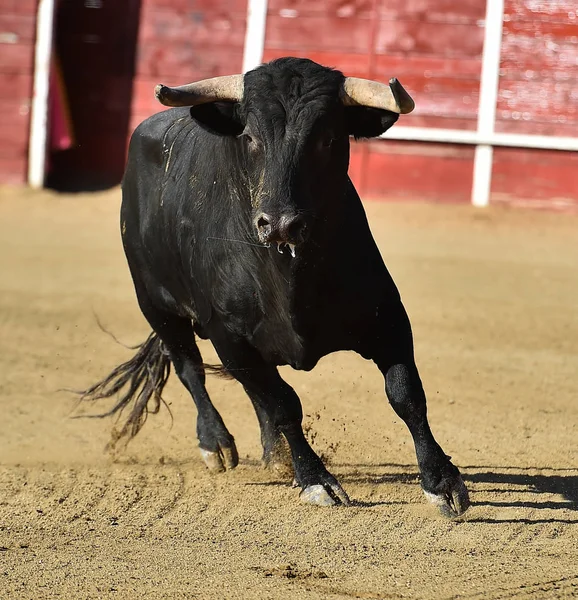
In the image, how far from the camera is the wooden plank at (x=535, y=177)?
10.5 metres

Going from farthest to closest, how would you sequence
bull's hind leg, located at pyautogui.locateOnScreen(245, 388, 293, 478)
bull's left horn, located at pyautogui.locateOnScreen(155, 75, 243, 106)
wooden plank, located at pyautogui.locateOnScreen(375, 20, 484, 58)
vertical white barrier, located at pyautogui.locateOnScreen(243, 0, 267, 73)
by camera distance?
vertical white barrier, located at pyautogui.locateOnScreen(243, 0, 267, 73) < wooden plank, located at pyautogui.locateOnScreen(375, 20, 484, 58) < bull's hind leg, located at pyautogui.locateOnScreen(245, 388, 293, 478) < bull's left horn, located at pyautogui.locateOnScreen(155, 75, 243, 106)

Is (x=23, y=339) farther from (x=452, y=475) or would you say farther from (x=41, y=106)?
(x=41, y=106)

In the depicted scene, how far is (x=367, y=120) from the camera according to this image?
3785mm

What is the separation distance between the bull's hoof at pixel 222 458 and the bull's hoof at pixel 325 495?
70 cm

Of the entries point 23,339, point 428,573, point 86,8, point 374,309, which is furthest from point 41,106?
point 428,573

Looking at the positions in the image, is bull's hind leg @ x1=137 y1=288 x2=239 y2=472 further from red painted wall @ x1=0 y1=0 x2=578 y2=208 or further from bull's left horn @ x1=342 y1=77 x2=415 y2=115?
red painted wall @ x1=0 y1=0 x2=578 y2=208

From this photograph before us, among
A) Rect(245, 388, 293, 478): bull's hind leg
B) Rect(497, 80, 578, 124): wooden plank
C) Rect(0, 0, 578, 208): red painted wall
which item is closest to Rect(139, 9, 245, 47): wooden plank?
Rect(0, 0, 578, 208): red painted wall

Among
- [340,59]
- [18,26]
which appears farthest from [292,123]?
[18,26]

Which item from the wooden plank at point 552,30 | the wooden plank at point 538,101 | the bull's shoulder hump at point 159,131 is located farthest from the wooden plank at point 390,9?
the bull's shoulder hump at point 159,131

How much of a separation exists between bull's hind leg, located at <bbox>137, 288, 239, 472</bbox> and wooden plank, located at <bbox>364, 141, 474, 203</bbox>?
5.86m

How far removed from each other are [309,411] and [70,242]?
4801mm

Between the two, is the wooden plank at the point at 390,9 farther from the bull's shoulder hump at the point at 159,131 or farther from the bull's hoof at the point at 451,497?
the bull's hoof at the point at 451,497

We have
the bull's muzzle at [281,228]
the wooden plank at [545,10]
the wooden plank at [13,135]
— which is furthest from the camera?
the wooden plank at [13,135]

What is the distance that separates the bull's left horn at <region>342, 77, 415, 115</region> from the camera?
11.7ft
